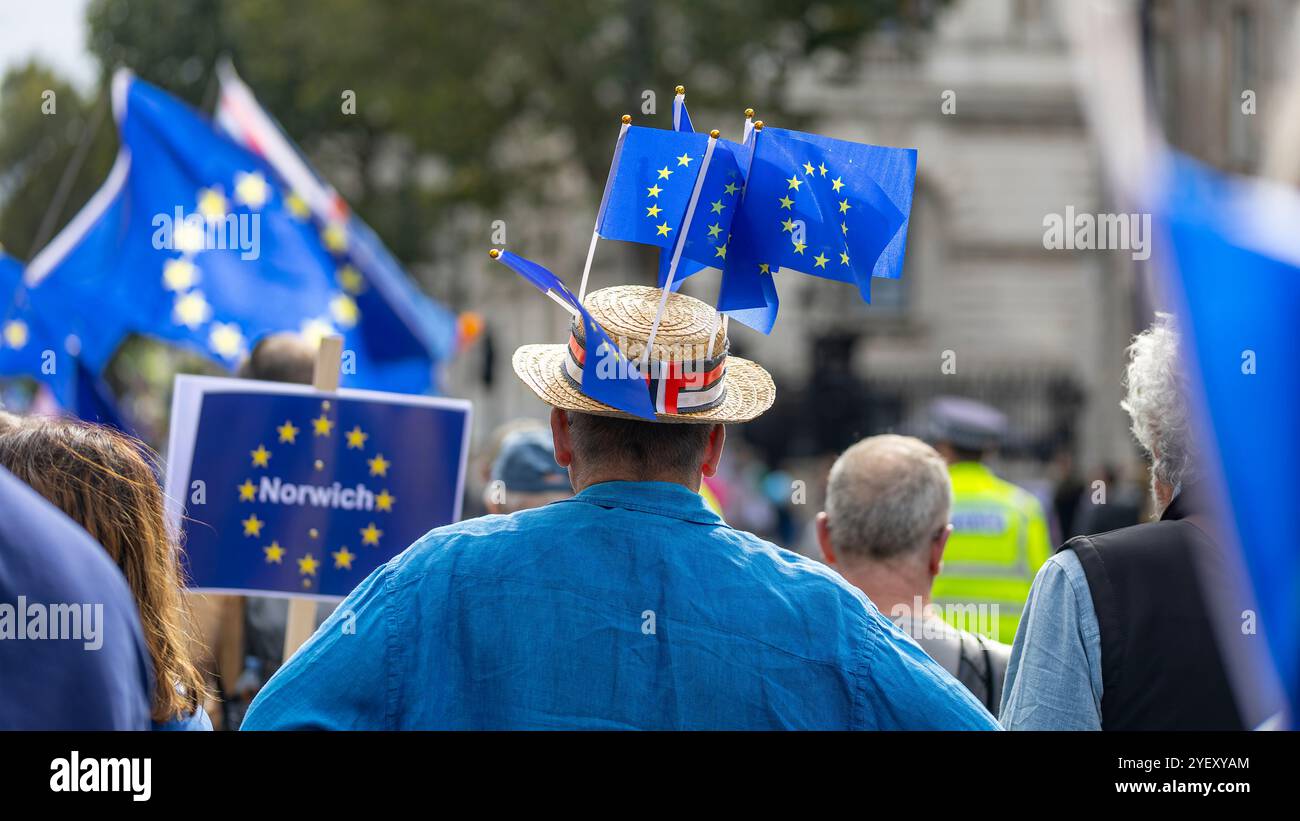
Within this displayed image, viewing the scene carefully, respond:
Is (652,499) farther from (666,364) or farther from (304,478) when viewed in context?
(304,478)

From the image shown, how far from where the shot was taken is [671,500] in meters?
2.58

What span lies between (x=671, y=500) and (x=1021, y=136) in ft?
106

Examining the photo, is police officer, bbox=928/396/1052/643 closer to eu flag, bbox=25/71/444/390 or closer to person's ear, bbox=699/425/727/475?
eu flag, bbox=25/71/444/390

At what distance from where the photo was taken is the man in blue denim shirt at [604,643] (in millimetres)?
2375

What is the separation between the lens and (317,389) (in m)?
4.56

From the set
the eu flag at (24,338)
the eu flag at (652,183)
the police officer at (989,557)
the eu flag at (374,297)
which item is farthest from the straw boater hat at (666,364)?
the eu flag at (374,297)

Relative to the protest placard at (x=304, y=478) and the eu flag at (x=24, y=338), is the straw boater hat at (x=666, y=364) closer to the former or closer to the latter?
the protest placard at (x=304, y=478)

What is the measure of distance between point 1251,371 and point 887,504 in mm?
2791

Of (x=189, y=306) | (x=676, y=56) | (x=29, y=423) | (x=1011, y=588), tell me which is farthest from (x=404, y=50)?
(x=29, y=423)

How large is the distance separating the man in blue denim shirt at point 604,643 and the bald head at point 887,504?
1624 mm

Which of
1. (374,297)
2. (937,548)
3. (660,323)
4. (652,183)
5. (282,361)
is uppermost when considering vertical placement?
(374,297)

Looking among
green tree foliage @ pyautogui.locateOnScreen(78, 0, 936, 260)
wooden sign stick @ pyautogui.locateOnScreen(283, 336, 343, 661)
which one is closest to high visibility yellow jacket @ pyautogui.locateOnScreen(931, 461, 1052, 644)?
wooden sign stick @ pyautogui.locateOnScreen(283, 336, 343, 661)

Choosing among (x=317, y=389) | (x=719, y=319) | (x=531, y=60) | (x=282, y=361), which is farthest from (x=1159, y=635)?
(x=531, y=60)
